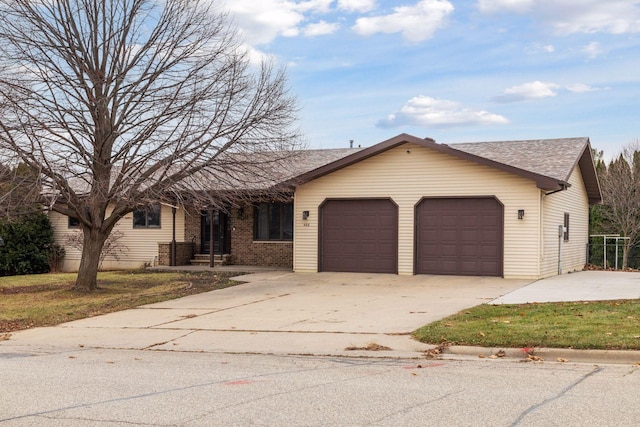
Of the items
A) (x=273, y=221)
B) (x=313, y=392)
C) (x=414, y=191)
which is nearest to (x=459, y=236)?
(x=414, y=191)

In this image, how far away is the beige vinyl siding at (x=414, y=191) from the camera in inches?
832

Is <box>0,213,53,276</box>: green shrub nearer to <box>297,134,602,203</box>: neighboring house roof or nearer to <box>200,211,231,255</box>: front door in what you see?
<box>200,211,231,255</box>: front door

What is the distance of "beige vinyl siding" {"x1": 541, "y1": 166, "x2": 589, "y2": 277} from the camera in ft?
72.6

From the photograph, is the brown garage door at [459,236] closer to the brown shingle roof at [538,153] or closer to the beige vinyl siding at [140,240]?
the brown shingle roof at [538,153]

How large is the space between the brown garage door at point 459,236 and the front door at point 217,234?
888 cm

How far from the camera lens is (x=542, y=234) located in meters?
21.4

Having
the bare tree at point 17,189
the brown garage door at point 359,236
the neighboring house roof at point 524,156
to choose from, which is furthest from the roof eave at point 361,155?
the bare tree at point 17,189

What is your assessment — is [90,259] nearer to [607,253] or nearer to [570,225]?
[570,225]

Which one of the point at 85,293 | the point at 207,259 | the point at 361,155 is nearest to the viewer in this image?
the point at 85,293

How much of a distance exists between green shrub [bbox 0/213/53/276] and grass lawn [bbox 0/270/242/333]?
10.5ft

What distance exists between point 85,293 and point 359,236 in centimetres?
882

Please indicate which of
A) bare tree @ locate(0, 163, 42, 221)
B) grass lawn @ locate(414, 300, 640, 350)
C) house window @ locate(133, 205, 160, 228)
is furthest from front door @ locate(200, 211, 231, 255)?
grass lawn @ locate(414, 300, 640, 350)

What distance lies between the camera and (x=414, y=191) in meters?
22.5

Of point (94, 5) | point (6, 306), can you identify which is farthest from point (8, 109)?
point (6, 306)
